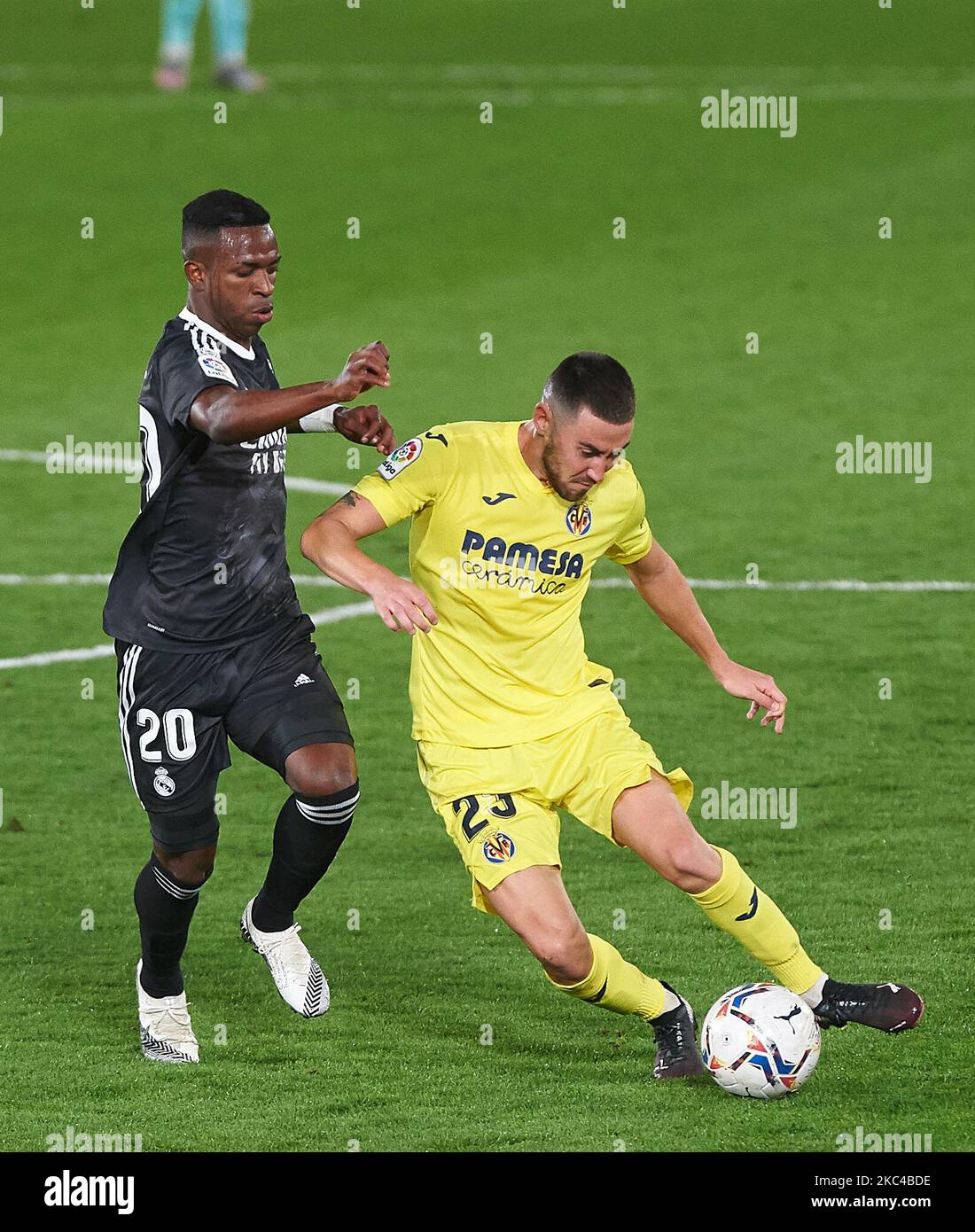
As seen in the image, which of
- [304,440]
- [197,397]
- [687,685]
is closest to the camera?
[197,397]

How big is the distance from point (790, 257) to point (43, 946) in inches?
541

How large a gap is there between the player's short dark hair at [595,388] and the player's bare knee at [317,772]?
1213mm

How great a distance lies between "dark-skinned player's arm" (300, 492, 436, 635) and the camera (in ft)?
18.7

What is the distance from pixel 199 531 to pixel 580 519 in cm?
111

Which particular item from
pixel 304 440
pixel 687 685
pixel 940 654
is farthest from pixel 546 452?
pixel 304 440

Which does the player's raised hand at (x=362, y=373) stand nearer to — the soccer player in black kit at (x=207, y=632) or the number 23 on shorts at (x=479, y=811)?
the soccer player in black kit at (x=207, y=632)

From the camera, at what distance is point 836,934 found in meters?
7.39

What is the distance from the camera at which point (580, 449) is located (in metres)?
6.24

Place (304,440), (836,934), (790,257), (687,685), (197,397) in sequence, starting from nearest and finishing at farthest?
(197,397) < (836,934) < (687,685) < (304,440) < (790,257)

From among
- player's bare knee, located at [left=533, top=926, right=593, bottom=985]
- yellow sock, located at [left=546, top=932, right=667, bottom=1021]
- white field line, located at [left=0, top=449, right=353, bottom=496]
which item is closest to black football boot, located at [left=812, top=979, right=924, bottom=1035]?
→ yellow sock, located at [left=546, top=932, right=667, bottom=1021]

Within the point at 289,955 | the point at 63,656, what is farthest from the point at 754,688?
the point at 63,656

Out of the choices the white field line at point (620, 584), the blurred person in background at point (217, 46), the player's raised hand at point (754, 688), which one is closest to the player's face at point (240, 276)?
the player's raised hand at point (754, 688)

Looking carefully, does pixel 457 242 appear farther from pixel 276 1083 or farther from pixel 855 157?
pixel 276 1083

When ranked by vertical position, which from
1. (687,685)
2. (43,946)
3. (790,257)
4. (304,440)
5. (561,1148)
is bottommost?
(561,1148)
